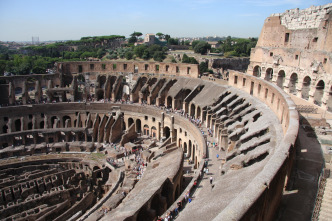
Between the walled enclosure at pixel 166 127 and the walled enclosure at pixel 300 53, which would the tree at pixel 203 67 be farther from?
the walled enclosure at pixel 166 127

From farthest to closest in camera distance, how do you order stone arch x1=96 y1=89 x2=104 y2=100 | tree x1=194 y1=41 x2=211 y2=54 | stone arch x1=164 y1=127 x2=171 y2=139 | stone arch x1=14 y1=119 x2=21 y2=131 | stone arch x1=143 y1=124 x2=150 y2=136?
1. tree x1=194 y1=41 x2=211 y2=54
2. stone arch x1=96 y1=89 x2=104 y2=100
3. stone arch x1=143 y1=124 x2=150 y2=136
4. stone arch x1=14 y1=119 x2=21 y2=131
5. stone arch x1=164 y1=127 x2=171 y2=139

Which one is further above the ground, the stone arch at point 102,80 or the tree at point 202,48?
the tree at point 202,48

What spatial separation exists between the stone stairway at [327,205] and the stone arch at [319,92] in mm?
17631

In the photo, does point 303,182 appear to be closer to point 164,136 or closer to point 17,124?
point 164,136

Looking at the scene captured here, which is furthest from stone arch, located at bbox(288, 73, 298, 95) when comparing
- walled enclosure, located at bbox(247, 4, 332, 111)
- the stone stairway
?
the stone stairway

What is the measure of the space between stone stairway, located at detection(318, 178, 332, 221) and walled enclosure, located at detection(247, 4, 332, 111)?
52.6 feet

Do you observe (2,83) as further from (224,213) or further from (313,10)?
(313,10)

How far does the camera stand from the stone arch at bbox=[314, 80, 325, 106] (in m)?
27.1

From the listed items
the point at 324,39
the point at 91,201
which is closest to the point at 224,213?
the point at 91,201

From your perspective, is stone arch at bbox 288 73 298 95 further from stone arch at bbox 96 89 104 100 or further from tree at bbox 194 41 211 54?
tree at bbox 194 41 211 54

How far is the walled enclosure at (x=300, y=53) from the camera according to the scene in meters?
26.6

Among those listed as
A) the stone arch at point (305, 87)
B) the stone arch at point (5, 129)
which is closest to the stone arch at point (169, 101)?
the stone arch at point (305, 87)

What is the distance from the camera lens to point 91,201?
835 inches

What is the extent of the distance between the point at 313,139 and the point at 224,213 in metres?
12.6
